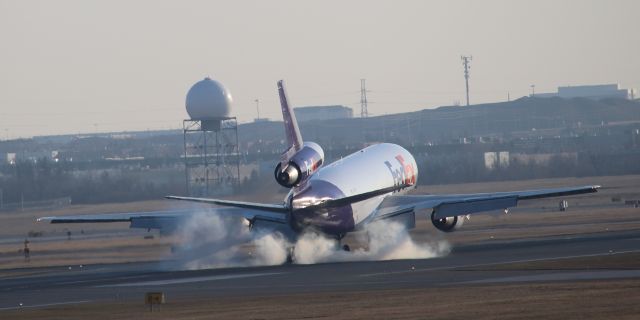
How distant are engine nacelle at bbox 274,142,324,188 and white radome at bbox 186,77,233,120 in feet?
276

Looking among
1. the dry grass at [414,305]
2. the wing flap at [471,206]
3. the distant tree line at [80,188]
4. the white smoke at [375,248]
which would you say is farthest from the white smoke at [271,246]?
the distant tree line at [80,188]

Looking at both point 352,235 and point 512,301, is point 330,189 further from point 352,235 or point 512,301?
point 512,301

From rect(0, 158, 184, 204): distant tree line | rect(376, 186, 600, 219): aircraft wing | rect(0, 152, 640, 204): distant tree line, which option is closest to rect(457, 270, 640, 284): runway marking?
rect(376, 186, 600, 219): aircraft wing

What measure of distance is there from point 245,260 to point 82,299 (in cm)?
2050

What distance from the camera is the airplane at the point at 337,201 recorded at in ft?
229

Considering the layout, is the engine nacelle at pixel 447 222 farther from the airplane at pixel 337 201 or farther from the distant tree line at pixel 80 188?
the distant tree line at pixel 80 188

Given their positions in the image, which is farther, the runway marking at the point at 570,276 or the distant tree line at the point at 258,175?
the distant tree line at the point at 258,175

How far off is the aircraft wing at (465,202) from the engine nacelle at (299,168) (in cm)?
502

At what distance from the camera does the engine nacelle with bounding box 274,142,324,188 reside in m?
72.2

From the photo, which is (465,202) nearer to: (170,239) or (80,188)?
(170,239)

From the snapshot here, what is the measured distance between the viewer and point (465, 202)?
74.8 m

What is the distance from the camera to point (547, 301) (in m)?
43.2

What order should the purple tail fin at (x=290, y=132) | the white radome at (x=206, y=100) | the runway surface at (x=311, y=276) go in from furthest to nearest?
the white radome at (x=206, y=100) < the purple tail fin at (x=290, y=132) < the runway surface at (x=311, y=276)

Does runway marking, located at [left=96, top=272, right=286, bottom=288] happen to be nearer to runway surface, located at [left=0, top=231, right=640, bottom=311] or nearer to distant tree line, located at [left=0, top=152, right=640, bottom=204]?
runway surface, located at [left=0, top=231, right=640, bottom=311]
